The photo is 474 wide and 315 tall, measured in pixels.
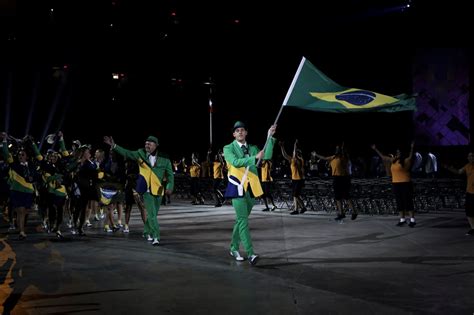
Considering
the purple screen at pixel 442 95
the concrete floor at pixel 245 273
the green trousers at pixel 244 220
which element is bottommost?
the concrete floor at pixel 245 273

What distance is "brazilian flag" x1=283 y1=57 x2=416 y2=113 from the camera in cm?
820

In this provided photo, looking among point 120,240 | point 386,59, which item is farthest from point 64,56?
point 120,240

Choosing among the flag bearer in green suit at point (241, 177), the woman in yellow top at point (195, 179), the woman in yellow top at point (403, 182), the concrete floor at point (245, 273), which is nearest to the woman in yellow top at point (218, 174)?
the woman in yellow top at point (195, 179)

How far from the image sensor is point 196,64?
3400 cm

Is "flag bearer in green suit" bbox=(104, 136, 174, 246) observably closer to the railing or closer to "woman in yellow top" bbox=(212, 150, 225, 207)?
the railing

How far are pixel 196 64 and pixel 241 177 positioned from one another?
89.0 ft

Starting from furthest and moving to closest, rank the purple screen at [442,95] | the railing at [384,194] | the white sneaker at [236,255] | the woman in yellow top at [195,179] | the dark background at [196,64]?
the dark background at [196,64] → the purple screen at [442,95] → the woman in yellow top at [195,179] → the railing at [384,194] → the white sneaker at [236,255]

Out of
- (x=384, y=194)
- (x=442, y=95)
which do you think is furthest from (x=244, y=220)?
(x=442, y=95)

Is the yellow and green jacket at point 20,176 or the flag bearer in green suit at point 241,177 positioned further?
the yellow and green jacket at point 20,176

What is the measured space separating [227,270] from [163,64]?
1134 inches

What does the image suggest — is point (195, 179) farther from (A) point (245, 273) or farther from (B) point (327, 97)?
(A) point (245, 273)

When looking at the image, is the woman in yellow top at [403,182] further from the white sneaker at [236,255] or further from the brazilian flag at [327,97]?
the white sneaker at [236,255]

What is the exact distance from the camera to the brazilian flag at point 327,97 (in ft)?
26.9

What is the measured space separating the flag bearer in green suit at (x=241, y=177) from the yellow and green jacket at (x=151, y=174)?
92.4 inches
